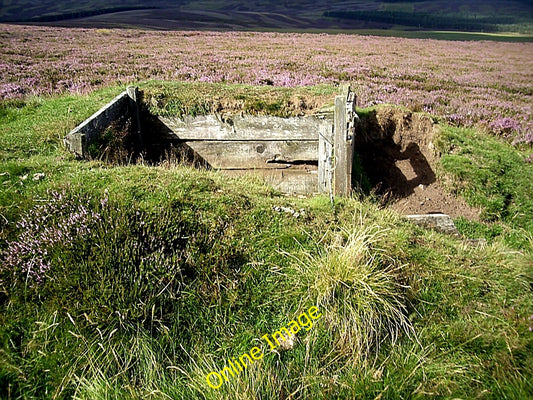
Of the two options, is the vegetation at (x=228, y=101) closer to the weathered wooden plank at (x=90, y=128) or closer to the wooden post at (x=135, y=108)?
the wooden post at (x=135, y=108)

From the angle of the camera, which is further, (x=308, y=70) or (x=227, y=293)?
(x=308, y=70)

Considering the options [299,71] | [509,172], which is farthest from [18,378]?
[299,71]

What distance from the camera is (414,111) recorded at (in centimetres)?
1037

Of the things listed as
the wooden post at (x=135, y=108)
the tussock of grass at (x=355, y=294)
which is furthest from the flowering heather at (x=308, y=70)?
the tussock of grass at (x=355, y=294)

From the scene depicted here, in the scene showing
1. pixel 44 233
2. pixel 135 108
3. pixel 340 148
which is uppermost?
pixel 135 108

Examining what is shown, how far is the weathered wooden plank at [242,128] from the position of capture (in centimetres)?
746

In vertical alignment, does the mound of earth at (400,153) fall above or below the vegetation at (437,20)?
below

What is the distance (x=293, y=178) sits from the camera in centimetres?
771

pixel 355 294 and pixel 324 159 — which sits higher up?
pixel 324 159

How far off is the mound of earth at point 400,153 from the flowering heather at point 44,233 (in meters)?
6.65

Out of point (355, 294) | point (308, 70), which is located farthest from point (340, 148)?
point (308, 70)

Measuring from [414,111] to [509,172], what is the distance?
2.99m

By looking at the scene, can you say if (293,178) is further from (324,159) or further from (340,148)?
(340,148)

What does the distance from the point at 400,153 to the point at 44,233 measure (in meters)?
8.38
